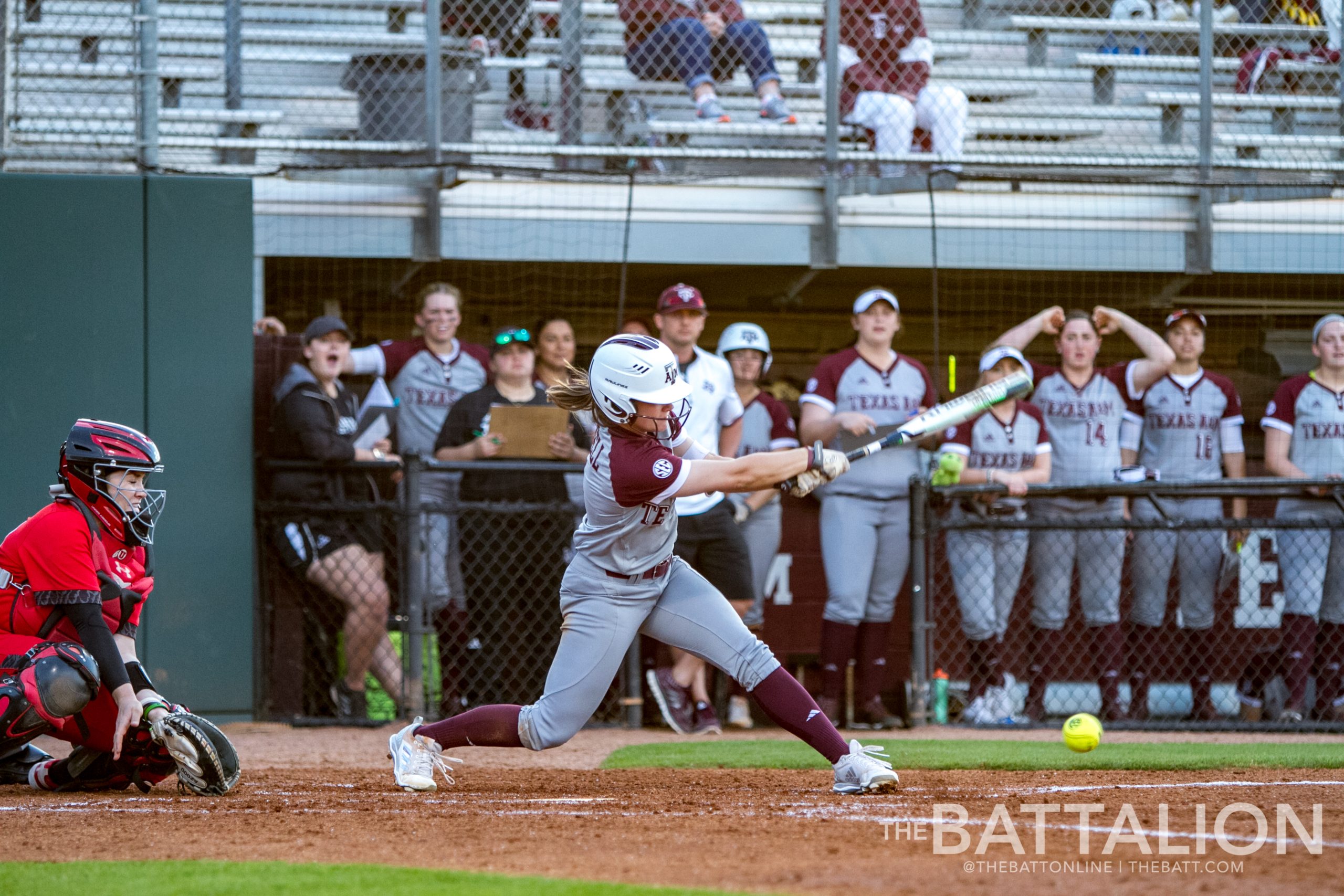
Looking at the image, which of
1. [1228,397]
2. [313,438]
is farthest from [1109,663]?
[313,438]

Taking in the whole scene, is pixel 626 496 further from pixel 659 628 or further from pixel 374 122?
pixel 374 122

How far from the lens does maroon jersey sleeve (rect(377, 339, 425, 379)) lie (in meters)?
8.73

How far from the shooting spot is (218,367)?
829 centimetres

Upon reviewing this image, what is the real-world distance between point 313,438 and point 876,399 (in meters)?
3.05

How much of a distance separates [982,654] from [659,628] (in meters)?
3.48

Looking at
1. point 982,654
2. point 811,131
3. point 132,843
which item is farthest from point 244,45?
point 132,843

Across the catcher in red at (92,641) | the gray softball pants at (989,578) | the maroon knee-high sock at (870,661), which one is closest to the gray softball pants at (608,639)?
the catcher in red at (92,641)

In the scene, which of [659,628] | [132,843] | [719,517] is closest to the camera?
[132,843]

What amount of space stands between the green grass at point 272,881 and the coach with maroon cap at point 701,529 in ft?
13.3

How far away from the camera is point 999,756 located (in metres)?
6.62

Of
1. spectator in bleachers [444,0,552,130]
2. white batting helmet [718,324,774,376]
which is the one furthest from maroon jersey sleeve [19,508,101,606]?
spectator in bleachers [444,0,552,130]

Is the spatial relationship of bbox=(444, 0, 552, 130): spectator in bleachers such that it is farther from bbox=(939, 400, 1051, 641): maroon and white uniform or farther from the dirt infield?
the dirt infield

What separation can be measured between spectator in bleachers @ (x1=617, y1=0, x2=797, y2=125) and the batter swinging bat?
12.7 feet

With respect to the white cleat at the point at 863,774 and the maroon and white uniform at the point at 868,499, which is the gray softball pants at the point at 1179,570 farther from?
the white cleat at the point at 863,774
